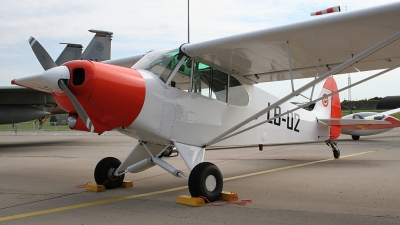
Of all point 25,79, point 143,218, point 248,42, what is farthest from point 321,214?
point 25,79

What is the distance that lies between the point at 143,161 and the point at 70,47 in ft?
49.0

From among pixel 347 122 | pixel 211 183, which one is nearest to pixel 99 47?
pixel 347 122

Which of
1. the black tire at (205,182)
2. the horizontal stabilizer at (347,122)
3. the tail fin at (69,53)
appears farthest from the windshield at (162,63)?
the tail fin at (69,53)

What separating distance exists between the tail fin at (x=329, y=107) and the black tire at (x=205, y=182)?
17.2ft

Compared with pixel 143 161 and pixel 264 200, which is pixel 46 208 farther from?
pixel 264 200

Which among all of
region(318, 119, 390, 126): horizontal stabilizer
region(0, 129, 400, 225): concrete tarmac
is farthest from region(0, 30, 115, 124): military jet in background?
region(318, 119, 390, 126): horizontal stabilizer

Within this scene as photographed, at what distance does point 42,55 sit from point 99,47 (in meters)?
3.25

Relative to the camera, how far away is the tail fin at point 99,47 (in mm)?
18469

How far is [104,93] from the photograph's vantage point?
478cm

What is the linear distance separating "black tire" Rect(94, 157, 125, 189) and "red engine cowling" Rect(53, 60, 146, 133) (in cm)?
131

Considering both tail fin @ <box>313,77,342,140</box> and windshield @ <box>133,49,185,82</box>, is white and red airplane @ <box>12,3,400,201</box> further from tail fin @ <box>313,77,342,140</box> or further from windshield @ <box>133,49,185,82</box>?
tail fin @ <box>313,77,342,140</box>

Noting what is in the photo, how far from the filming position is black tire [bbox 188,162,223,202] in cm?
518

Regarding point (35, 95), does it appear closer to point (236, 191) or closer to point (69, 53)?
point (69, 53)

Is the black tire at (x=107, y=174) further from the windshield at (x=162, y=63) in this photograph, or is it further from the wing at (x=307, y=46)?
the wing at (x=307, y=46)
